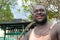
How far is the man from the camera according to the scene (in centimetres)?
330

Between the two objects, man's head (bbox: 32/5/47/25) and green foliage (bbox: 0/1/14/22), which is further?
green foliage (bbox: 0/1/14/22)

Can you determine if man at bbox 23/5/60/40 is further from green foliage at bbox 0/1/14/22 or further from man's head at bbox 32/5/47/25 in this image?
green foliage at bbox 0/1/14/22

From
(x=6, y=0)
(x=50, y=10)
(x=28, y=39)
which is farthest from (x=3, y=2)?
(x=28, y=39)

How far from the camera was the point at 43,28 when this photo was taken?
339cm

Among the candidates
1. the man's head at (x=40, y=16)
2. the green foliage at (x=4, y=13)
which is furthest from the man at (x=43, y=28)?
the green foliage at (x=4, y=13)

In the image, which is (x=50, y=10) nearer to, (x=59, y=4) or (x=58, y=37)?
(x=59, y=4)

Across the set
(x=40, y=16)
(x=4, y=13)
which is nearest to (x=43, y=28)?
(x=40, y=16)

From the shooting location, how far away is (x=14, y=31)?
15.2m

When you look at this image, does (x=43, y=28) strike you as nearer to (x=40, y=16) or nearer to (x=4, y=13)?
(x=40, y=16)

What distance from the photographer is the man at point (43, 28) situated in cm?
330

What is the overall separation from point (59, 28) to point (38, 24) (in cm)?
30

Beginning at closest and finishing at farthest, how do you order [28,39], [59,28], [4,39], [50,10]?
[59,28], [28,39], [50,10], [4,39]

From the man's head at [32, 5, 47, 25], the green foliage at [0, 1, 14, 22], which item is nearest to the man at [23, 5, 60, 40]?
the man's head at [32, 5, 47, 25]

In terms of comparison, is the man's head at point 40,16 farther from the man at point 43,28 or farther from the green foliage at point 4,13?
the green foliage at point 4,13
